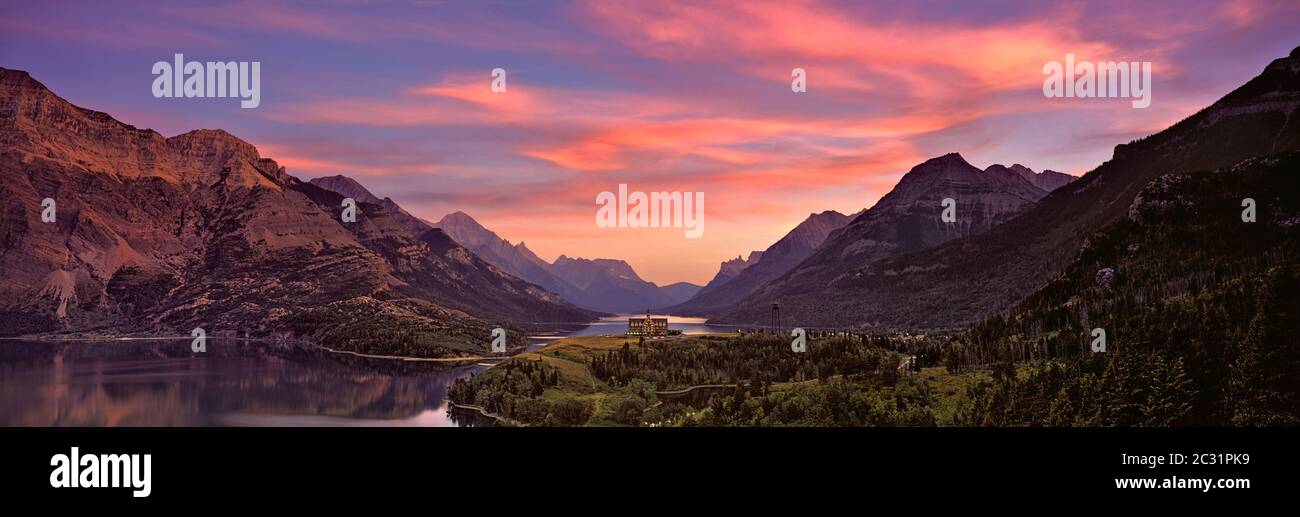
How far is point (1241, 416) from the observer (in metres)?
154
